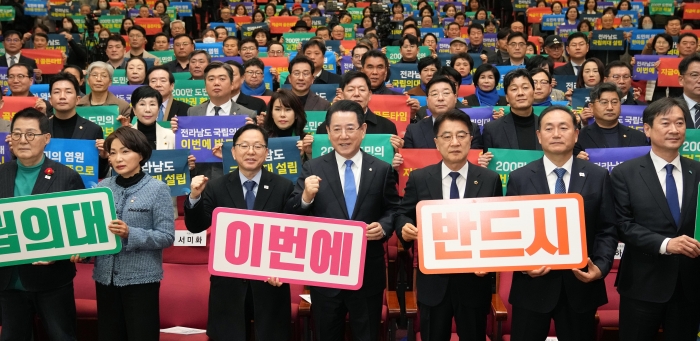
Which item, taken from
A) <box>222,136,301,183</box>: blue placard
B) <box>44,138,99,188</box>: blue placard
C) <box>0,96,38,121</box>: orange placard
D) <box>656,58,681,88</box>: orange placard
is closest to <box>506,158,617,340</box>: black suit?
<box>222,136,301,183</box>: blue placard

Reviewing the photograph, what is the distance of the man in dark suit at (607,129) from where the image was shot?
5.16 metres

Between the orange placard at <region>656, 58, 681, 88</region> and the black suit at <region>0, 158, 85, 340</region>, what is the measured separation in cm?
660

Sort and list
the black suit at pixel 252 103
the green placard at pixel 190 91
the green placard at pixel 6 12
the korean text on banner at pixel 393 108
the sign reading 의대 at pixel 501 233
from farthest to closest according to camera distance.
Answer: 1. the green placard at pixel 6 12
2. the green placard at pixel 190 91
3. the black suit at pixel 252 103
4. the korean text on banner at pixel 393 108
5. the sign reading 의대 at pixel 501 233

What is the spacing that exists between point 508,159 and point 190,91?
→ 12.9 feet

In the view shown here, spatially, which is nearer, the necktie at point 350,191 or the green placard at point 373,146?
the necktie at point 350,191

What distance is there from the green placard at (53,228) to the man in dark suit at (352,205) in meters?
1.05

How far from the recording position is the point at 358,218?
4.02 metres

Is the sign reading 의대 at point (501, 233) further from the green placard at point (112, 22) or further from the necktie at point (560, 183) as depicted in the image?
the green placard at point (112, 22)

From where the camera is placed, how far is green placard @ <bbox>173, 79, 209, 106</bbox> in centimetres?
746

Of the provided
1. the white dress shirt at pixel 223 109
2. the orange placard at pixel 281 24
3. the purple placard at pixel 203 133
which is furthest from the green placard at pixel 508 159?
the orange placard at pixel 281 24

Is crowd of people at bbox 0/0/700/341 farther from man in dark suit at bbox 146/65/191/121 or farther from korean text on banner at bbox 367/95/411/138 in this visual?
man in dark suit at bbox 146/65/191/121

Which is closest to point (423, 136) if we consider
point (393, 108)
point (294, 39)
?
point (393, 108)

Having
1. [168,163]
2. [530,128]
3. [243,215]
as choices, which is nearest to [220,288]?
[243,215]

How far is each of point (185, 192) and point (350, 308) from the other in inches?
67.2
